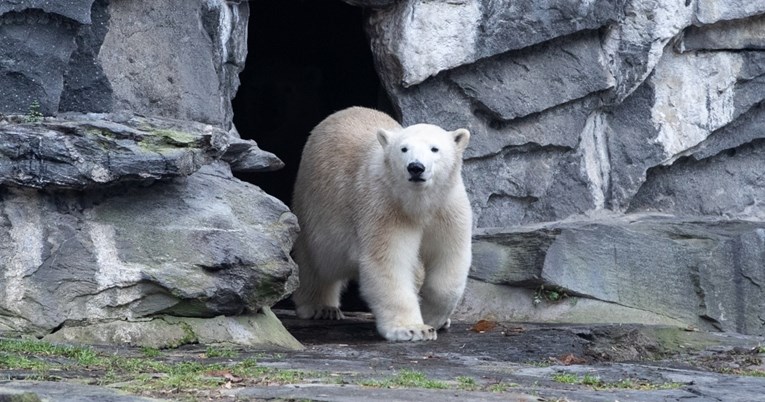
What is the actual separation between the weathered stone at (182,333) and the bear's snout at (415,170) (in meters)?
1.19

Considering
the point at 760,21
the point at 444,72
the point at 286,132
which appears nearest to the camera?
the point at 444,72

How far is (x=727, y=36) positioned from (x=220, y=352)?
5478mm

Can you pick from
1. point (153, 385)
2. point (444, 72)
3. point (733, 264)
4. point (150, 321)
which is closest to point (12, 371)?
point (153, 385)

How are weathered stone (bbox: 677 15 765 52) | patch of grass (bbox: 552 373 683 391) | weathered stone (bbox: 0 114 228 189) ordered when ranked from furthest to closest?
weathered stone (bbox: 677 15 765 52)
weathered stone (bbox: 0 114 228 189)
patch of grass (bbox: 552 373 683 391)

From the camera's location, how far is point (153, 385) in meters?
4.79

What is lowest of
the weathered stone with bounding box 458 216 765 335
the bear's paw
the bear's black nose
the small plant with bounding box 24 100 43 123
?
the bear's paw

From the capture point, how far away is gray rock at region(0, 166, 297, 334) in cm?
626

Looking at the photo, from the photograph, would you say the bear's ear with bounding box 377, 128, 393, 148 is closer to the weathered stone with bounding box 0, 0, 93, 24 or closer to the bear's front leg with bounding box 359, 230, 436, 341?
the bear's front leg with bounding box 359, 230, 436, 341

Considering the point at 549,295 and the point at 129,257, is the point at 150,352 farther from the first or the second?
the point at 549,295

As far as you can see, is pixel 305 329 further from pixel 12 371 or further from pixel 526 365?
pixel 12 371

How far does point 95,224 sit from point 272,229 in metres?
1.04

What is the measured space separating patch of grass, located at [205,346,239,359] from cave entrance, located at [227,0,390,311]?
200 inches

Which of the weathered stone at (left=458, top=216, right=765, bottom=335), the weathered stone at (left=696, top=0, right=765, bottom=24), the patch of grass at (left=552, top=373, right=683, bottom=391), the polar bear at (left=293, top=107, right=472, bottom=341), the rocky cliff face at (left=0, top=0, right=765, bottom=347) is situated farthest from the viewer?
the weathered stone at (left=696, top=0, right=765, bottom=24)

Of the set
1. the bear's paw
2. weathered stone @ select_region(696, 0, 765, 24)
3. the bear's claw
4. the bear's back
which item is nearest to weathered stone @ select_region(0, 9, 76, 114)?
the bear's back
